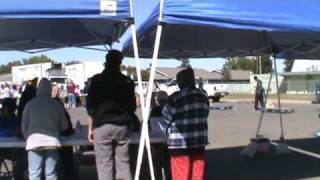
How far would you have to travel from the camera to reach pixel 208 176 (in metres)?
10.6

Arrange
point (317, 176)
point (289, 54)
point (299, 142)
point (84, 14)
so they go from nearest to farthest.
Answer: point (84, 14)
point (317, 176)
point (289, 54)
point (299, 142)

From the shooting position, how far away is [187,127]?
7.77 m

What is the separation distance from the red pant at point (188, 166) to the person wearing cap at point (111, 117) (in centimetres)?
60

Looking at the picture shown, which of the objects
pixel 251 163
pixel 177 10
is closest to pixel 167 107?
pixel 177 10

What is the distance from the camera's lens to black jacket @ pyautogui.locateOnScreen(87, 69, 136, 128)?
7.60 metres

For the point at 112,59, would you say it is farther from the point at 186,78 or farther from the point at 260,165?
the point at 260,165

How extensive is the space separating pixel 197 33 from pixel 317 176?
11.1 feet

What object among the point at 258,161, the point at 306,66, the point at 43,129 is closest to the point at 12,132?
the point at 43,129

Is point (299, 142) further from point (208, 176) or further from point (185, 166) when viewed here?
point (185, 166)

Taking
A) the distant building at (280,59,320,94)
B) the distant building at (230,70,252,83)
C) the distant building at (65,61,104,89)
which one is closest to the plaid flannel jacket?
the distant building at (65,61,104,89)

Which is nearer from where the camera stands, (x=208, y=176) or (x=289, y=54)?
(x=208, y=176)

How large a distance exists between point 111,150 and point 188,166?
990mm

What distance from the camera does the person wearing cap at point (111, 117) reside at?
7590 mm

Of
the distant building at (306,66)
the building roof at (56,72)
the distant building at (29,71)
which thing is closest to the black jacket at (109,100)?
the distant building at (29,71)
